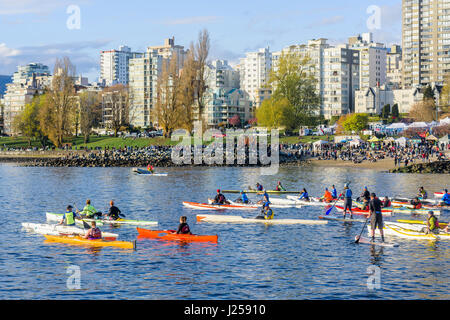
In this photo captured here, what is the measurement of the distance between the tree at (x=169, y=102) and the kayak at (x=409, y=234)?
8209 cm

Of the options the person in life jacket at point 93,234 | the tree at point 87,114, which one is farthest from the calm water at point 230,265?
the tree at point 87,114

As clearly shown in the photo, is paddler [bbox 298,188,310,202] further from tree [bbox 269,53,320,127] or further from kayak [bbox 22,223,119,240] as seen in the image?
tree [bbox 269,53,320,127]

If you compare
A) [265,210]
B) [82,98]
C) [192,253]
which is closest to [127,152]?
[82,98]

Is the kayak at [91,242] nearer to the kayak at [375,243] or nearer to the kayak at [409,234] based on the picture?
the kayak at [375,243]

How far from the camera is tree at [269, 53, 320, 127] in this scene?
12744 centimetres

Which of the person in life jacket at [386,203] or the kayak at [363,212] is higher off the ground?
the person in life jacket at [386,203]

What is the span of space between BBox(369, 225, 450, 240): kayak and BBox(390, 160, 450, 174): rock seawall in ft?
164

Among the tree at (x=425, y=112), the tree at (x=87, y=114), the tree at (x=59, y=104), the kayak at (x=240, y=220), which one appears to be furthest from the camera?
the tree at (x=425, y=112)

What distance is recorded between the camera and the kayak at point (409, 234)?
34.2m

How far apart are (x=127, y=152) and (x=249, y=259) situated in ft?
289

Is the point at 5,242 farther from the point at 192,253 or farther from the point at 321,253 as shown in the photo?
the point at 321,253

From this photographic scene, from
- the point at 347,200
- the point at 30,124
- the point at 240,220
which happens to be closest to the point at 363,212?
the point at 347,200

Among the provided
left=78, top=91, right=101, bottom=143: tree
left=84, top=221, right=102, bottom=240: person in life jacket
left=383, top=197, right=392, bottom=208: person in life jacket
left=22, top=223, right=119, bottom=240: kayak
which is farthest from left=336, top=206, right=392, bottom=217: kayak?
left=78, top=91, right=101, bottom=143: tree
